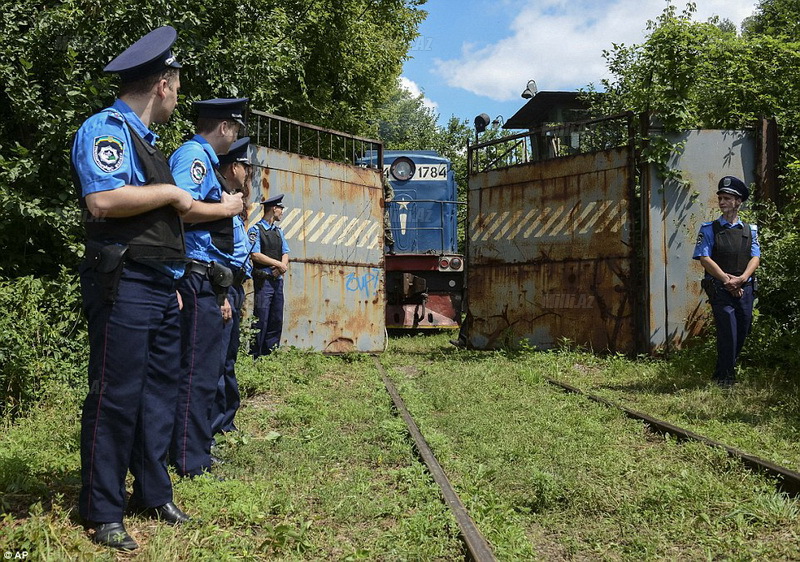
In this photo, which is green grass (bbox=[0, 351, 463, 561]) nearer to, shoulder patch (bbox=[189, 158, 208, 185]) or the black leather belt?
the black leather belt

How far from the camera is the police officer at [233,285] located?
450cm

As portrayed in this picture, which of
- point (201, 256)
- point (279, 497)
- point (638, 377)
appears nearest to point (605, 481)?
point (279, 497)

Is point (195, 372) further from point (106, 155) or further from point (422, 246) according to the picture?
point (422, 246)

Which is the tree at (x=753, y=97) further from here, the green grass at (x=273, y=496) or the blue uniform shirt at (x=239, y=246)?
the blue uniform shirt at (x=239, y=246)

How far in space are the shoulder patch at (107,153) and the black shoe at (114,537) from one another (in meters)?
1.42

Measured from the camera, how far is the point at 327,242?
9695 millimetres

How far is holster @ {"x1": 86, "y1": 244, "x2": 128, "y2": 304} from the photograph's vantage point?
2.87m

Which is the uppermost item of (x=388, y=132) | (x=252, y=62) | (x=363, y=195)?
(x=388, y=132)

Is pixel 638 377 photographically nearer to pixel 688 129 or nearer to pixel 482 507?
pixel 688 129

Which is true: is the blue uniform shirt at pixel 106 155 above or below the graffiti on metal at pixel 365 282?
above

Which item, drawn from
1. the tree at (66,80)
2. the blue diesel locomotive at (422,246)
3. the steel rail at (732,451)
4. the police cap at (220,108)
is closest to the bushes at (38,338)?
the tree at (66,80)

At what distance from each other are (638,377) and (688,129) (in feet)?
11.1

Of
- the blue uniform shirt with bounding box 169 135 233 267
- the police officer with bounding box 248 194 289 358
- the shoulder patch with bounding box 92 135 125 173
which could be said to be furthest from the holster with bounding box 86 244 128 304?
the police officer with bounding box 248 194 289 358

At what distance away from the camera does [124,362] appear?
296cm
